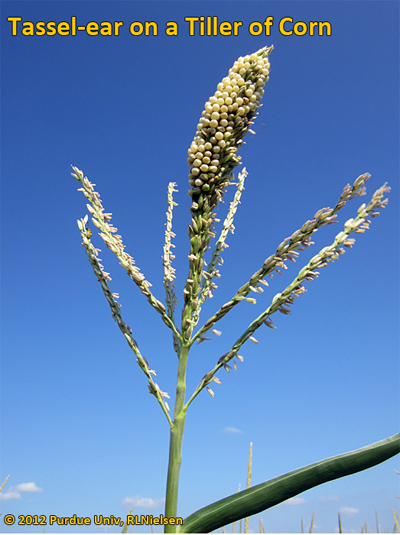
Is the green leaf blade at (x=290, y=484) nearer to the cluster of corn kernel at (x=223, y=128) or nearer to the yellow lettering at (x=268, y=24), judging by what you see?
the cluster of corn kernel at (x=223, y=128)

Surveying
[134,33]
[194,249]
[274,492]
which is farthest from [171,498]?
[134,33]

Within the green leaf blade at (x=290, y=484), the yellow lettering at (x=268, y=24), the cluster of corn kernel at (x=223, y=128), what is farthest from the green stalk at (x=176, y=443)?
the yellow lettering at (x=268, y=24)

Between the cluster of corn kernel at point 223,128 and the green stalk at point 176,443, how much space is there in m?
0.84

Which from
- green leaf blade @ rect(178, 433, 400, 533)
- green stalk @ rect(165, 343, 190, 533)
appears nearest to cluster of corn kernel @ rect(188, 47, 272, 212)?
green stalk @ rect(165, 343, 190, 533)

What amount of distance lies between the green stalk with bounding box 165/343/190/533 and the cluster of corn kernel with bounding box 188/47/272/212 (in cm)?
84

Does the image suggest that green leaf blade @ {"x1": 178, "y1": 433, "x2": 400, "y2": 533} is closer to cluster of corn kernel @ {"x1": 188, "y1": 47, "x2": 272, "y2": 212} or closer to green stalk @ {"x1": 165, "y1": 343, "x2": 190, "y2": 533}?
green stalk @ {"x1": 165, "y1": 343, "x2": 190, "y2": 533}

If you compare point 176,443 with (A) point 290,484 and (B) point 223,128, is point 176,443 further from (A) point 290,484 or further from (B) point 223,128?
(B) point 223,128

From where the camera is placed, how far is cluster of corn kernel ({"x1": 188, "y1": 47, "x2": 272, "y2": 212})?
2086 mm

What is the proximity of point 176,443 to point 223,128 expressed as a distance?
1571 mm

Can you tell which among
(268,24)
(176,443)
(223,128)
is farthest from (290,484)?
(268,24)

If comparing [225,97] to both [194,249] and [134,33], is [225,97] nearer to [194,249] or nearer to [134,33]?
[194,249]

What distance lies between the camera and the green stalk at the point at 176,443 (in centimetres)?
173

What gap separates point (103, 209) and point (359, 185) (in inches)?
54.2

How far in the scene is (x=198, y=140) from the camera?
2.11m
